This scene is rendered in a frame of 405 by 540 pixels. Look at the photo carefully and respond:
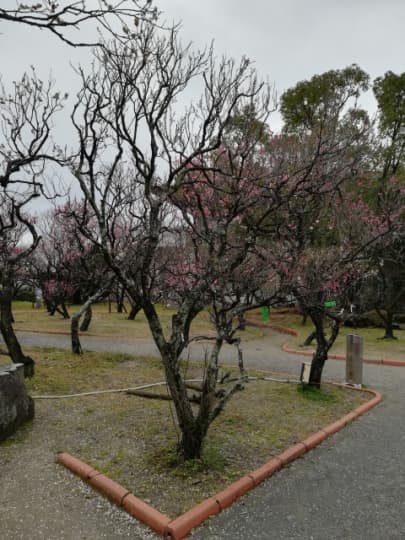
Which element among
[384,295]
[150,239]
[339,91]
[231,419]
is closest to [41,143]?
[150,239]

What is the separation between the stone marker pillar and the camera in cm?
626

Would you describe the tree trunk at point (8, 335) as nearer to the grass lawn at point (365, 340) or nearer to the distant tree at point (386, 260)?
the distant tree at point (386, 260)

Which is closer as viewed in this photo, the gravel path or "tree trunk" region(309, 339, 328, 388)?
the gravel path

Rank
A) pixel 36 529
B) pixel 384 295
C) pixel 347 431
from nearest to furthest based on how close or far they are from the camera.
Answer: pixel 36 529
pixel 347 431
pixel 384 295

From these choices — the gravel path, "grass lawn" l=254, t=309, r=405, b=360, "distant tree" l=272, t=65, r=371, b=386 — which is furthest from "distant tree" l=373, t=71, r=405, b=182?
the gravel path

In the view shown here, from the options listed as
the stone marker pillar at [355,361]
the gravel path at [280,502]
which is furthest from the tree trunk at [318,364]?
the gravel path at [280,502]

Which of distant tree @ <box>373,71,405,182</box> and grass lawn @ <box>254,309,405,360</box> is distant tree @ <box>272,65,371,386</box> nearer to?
grass lawn @ <box>254,309,405,360</box>

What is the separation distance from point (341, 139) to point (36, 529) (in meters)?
4.97

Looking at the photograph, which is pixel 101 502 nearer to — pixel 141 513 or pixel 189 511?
pixel 141 513

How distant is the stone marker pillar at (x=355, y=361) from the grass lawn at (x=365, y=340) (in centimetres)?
314

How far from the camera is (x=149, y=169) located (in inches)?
140

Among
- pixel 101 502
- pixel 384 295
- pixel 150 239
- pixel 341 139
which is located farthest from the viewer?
pixel 384 295

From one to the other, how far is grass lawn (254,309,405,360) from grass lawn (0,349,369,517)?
4134mm

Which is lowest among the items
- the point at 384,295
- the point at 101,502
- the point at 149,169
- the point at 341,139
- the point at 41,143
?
the point at 101,502
